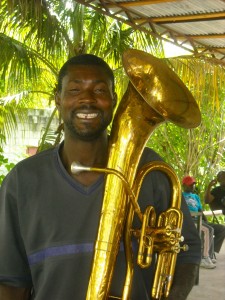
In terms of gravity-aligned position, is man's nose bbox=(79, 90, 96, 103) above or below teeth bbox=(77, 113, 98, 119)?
above

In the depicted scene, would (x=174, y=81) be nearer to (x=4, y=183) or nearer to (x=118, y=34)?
(x=4, y=183)

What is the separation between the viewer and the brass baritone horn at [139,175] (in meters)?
1.66

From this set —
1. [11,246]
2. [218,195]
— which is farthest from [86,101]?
[218,195]

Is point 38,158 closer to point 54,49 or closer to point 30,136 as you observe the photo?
point 54,49

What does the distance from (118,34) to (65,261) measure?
18.0 feet

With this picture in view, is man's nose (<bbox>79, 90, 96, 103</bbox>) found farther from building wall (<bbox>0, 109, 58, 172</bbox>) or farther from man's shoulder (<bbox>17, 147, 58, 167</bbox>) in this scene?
building wall (<bbox>0, 109, 58, 172</bbox>)

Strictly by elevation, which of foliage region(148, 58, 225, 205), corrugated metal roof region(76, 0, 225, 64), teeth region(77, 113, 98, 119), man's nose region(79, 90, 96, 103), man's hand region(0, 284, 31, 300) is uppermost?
corrugated metal roof region(76, 0, 225, 64)

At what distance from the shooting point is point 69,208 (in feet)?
6.00

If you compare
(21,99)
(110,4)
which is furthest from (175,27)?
(21,99)

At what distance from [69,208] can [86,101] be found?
35cm

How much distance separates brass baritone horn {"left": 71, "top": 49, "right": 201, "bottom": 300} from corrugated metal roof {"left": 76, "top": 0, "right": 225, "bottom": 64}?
3.48m

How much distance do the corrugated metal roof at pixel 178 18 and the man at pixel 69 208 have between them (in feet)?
11.7

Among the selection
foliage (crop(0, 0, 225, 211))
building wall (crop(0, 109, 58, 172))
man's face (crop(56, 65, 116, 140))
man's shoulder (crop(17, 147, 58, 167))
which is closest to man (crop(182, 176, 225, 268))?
foliage (crop(0, 0, 225, 211))

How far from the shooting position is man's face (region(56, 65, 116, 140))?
1.81 meters
